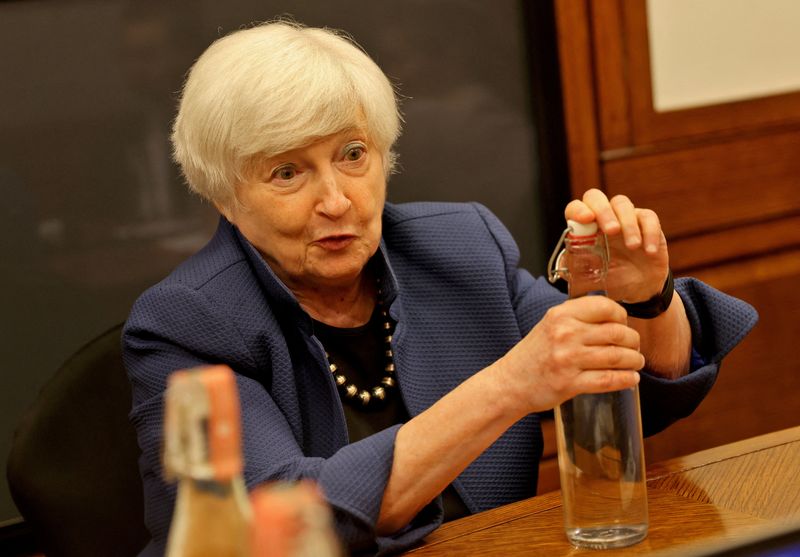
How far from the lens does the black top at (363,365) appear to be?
5.18 ft

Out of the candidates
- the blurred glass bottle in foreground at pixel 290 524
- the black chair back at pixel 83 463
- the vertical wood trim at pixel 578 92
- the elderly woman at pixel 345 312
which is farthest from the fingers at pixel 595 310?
the vertical wood trim at pixel 578 92

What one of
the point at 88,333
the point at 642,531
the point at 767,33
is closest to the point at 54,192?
the point at 88,333

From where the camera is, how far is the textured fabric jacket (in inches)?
50.7

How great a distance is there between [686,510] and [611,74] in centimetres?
162

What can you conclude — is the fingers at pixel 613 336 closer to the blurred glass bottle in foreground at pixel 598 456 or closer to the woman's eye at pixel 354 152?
the blurred glass bottle in foreground at pixel 598 456

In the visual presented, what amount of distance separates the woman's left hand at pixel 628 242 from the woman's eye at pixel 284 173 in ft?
1.54

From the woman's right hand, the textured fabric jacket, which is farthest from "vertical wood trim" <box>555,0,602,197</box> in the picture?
the woman's right hand

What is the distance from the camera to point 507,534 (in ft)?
3.94

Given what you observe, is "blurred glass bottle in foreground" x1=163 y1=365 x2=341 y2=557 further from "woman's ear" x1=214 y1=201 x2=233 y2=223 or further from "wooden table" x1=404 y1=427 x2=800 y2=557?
"woman's ear" x1=214 y1=201 x2=233 y2=223

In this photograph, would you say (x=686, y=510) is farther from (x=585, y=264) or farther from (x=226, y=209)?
(x=226, y=209)

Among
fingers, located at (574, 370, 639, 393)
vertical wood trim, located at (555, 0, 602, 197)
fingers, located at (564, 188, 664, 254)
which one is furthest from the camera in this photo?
vertical wood trim, located at (555, 0, 602, 197)

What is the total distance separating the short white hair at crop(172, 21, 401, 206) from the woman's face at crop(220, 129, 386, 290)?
26 millimetres

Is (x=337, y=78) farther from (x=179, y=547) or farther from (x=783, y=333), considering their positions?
(x=783, y=333)

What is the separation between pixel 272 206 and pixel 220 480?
977 millimetres
